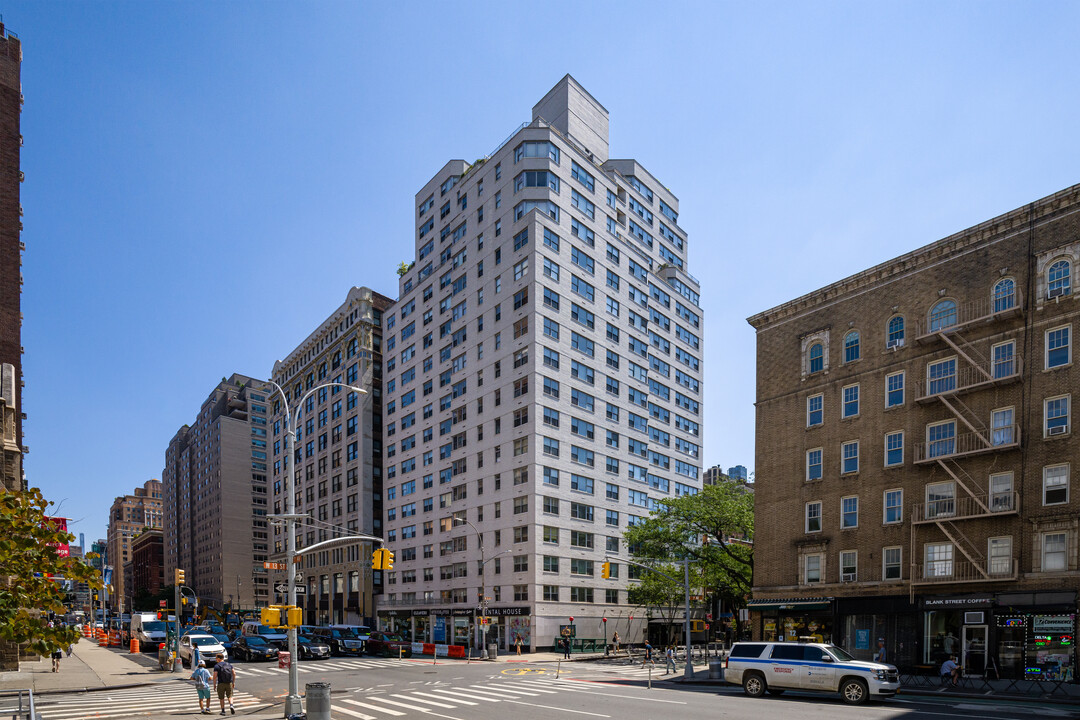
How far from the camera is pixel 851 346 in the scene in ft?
126

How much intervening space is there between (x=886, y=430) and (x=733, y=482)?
1890 cm

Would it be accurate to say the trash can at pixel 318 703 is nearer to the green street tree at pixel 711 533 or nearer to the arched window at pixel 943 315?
the arched window at pixel 943 315

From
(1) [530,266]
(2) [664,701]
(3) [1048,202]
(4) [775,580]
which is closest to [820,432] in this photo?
(4) [775,580]

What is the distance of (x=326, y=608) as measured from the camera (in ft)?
307

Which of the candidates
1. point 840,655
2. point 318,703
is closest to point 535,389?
point 840,655

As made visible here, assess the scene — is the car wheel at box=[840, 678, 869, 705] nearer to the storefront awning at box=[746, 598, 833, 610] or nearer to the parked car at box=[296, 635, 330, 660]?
the storefront awning at box=[746, 598, 833, 610]

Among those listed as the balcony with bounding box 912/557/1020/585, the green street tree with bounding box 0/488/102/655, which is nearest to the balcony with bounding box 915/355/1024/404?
the balcony with bounding box 912/557/1020/585

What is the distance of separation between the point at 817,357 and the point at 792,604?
13.4 m

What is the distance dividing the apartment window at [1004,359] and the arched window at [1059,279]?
104 inches

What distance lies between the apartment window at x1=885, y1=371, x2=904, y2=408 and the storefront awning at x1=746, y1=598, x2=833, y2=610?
10392 millimetres

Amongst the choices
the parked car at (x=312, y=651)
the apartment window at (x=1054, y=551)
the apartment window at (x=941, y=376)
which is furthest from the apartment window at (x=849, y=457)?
the parked car at (x=312, y=651)

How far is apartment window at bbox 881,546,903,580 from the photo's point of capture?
112ft

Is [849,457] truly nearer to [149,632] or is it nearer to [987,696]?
[987,696]

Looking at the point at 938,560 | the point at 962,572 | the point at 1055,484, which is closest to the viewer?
the point at 1055,484
